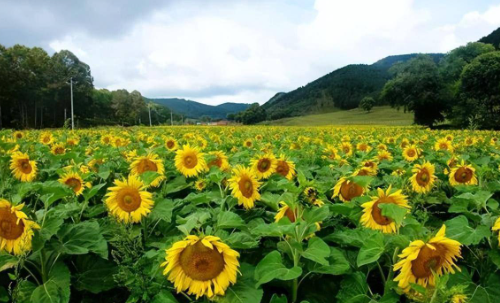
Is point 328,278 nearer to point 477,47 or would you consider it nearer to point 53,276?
point 53,276

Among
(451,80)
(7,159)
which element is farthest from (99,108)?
(7,159)

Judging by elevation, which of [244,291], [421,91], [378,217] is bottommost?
[244,291]

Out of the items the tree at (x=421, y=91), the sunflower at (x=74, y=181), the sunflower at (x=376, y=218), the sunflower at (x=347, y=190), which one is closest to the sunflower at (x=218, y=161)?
the sunflower at (x=74, y=181)

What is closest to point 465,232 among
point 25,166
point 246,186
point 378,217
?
point 378,217

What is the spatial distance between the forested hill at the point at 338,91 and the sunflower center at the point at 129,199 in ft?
365

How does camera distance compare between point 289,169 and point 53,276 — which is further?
point 289,169

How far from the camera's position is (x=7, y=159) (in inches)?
150

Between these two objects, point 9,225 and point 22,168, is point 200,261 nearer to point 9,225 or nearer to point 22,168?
point 9,225

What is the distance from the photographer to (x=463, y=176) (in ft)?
11.8

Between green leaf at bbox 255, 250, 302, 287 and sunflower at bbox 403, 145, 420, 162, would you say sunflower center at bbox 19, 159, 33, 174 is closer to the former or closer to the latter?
green leaf at bbox 255, 250, 302, 287

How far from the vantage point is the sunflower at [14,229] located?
6.31ft

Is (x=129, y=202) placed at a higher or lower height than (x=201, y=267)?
higher

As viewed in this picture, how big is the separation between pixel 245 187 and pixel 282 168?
2.81ft

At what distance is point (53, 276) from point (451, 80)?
70.7 meters
